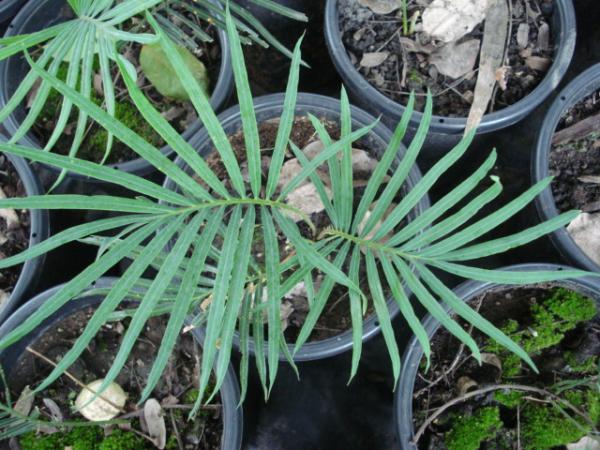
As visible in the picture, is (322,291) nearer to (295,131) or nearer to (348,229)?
(348,229)

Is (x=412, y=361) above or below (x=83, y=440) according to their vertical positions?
above

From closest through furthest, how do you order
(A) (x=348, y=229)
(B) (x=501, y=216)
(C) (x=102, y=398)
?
(B) (x=501, y=216) < (A) (x=348, y=229) < (C) (x=102, y=398)

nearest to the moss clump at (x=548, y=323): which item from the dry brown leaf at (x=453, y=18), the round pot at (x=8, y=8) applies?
the dry brown leaf at (x=453, y=18)

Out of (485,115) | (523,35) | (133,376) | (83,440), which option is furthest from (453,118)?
(83,440)

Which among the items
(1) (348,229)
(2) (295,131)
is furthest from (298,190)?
(1) (348,229)

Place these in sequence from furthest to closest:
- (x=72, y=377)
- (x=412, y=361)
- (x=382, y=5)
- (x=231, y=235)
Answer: (x=382, y=5), (x=72, y=377), (x=412, y=361), (x=231, y=235)

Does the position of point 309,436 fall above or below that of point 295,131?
below

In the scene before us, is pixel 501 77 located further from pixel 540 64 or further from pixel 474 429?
pixel 474 429
